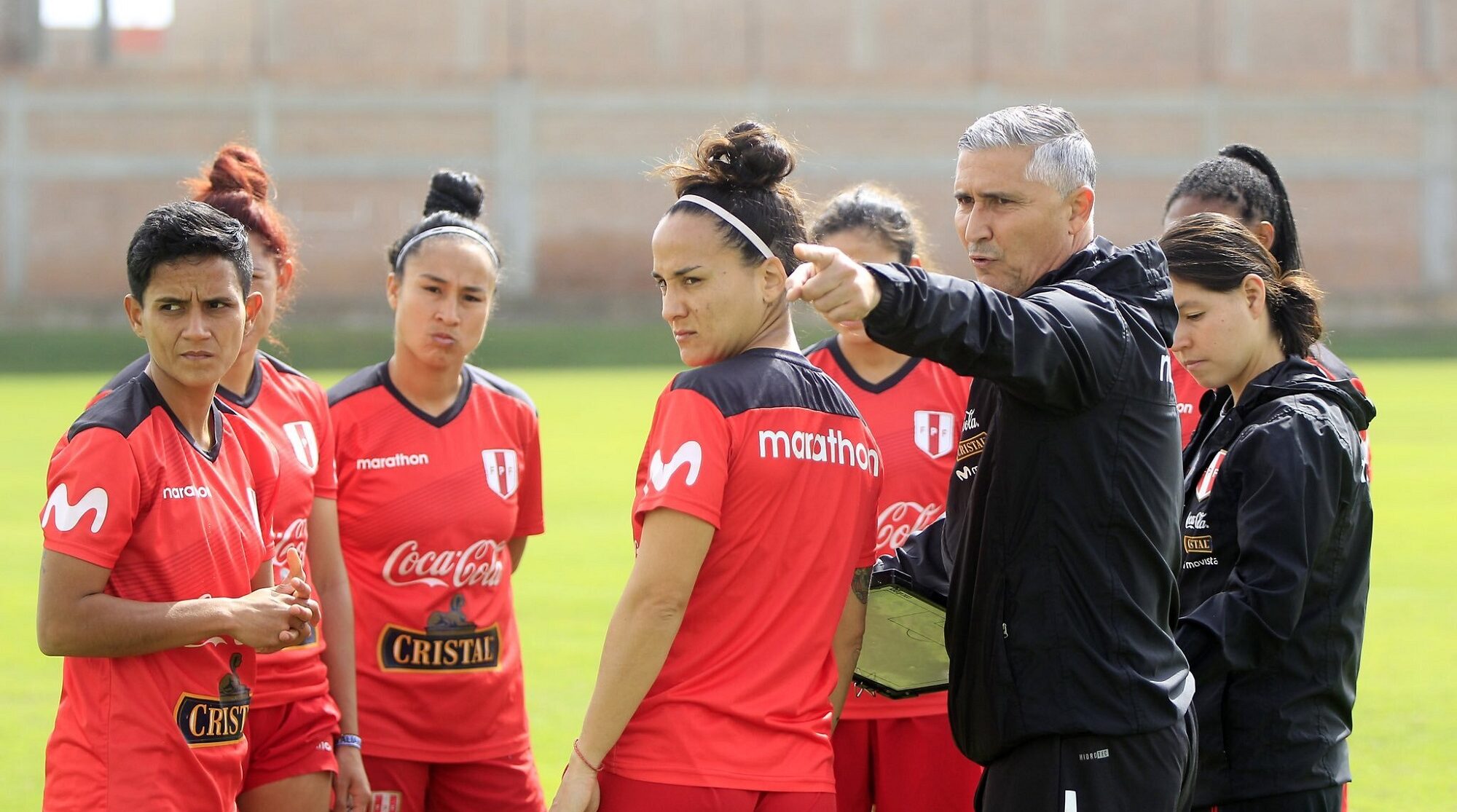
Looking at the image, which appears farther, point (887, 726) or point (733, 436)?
point (887, 726)

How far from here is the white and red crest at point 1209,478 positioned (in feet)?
12.4

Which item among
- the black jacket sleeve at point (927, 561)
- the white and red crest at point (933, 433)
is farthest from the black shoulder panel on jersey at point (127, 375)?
the white and red crest at point (933, 433)

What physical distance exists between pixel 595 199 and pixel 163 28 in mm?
16791

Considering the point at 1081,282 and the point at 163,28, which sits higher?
the point at 163,28

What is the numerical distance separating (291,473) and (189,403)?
648 millimetres

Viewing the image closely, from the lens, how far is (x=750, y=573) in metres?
3.14

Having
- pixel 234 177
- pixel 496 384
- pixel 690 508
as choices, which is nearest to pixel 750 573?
pixel 690 508

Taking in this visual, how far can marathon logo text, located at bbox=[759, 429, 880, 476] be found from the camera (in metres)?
3.12

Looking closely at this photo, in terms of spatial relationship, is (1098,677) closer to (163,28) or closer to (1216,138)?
(1216,138)

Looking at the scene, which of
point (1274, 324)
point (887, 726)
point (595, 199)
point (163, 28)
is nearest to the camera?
point (1274, 324)

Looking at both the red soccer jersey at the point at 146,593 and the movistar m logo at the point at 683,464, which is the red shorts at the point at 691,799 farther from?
the red soccer jersey at the point at 146,593

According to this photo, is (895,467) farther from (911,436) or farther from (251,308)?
(251,308)

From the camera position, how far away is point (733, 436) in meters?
3.09

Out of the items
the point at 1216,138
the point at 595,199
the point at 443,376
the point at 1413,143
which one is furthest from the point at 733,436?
the point at 1413,143
